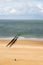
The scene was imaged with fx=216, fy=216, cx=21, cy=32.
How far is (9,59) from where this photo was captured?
1828cm

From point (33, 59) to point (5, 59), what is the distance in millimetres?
2501

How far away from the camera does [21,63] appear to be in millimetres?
17312

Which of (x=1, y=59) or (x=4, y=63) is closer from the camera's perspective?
(x=4, y=63)

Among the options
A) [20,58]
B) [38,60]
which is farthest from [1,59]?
[38,60]

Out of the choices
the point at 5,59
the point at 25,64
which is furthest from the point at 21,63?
the point at 5,59

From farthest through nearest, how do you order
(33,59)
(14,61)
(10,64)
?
(33,59), (14,61), (10,64)

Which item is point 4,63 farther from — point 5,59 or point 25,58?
point 25,58

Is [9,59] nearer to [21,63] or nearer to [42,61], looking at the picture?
[21,63]

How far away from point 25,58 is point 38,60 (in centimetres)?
126

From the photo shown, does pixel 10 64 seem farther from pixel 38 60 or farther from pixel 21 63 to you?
pixel 38 60

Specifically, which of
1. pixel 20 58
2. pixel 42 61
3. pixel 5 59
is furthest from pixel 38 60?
pixel 5 59

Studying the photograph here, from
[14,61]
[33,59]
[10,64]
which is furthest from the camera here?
[33,59]

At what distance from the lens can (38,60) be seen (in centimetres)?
1867

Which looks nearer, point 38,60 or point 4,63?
point 4,63
